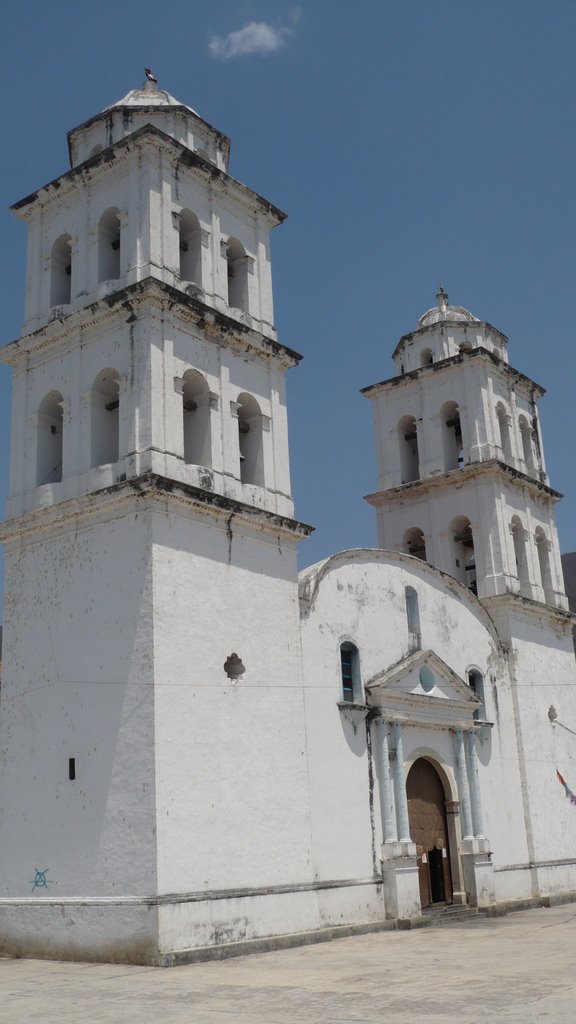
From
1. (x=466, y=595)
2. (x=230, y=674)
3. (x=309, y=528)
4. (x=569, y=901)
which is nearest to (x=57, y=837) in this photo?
(x=230, y=674)

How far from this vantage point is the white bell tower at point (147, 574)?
14.6 metres

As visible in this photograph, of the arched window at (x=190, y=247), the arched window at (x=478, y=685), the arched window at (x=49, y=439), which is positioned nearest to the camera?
the arched window at (x=49, y=439)

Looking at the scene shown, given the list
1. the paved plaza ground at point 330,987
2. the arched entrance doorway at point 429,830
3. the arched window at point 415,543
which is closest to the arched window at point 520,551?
the arched window at point 415,543

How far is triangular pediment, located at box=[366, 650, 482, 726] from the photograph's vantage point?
62.4 ft

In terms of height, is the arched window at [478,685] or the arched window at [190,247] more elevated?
the arched window at [190,247]

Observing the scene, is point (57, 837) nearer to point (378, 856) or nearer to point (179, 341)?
point (378, 856)

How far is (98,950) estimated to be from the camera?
46.3 ft

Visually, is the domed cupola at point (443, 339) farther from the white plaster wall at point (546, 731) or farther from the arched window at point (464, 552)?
the white plaster wall at point (546, 731)

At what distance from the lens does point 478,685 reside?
22.5 meters

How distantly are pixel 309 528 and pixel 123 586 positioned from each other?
12.6 feet

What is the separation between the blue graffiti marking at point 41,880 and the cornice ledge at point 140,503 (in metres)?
5.15

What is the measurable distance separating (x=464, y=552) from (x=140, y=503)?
38.8 ft

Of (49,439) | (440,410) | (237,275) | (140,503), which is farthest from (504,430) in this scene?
(140,503)

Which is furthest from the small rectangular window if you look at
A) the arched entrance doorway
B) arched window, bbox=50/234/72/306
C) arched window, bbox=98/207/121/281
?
arched window, bbox=50/234/72/306
